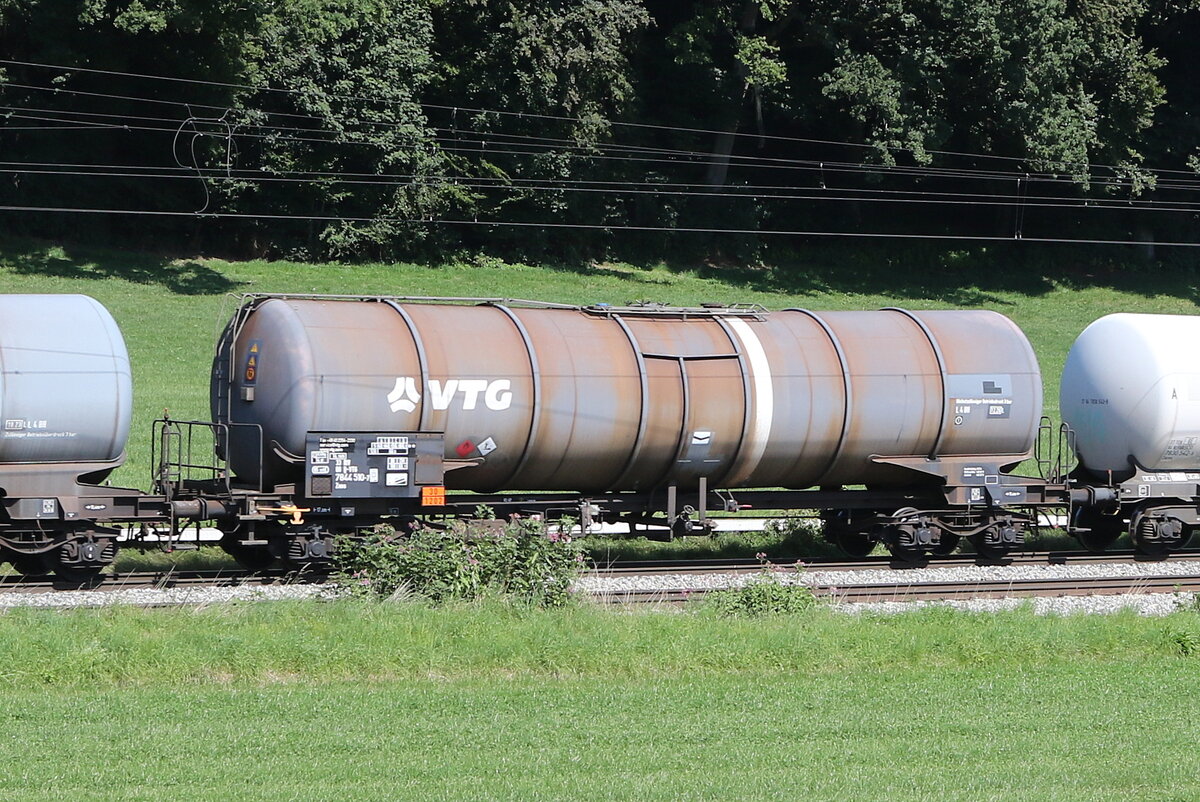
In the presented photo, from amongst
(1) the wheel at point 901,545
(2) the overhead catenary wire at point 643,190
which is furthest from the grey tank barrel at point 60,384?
(2) the overhead catenary wire at point 643,190

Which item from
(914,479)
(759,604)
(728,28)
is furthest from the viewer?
→ (728,28)

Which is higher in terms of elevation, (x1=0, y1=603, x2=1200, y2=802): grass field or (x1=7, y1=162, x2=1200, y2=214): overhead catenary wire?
(x1=7, y1=162, x2=1200, y2=214): overhead catenary wire

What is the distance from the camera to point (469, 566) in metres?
15.3

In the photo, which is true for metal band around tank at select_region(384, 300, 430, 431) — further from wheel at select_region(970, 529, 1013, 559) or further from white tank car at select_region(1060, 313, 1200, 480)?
white tank car at select_region(1060, 313, 1200, 480)

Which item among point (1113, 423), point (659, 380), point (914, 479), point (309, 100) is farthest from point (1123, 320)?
point (309, 100)

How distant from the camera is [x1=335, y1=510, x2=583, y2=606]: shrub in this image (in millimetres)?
15070

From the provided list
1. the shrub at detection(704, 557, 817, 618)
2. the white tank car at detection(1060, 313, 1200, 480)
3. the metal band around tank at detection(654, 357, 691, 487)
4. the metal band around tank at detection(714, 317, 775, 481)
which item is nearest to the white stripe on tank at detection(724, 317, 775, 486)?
the metal band around tank at detection(714, 317, 775, 481)

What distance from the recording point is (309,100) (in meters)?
49.9

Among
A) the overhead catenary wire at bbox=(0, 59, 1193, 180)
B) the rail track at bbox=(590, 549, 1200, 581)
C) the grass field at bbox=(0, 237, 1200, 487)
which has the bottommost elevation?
the rail track at bbox=(590, 549, 1200, 581)

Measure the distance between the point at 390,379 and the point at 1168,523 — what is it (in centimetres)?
1261

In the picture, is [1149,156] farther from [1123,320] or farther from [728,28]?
[1123,320]

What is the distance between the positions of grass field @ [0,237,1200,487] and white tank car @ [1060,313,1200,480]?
13.2 meters

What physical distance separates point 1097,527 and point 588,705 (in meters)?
14.1

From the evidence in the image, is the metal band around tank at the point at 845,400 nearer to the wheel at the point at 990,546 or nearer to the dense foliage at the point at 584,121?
the wheel at the point at 990,546
